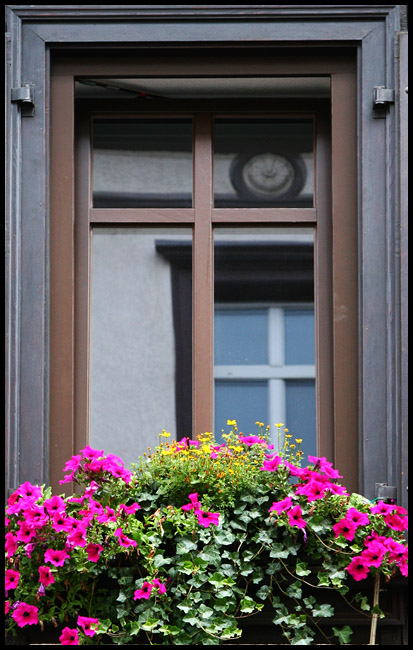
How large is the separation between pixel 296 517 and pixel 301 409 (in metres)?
0.83

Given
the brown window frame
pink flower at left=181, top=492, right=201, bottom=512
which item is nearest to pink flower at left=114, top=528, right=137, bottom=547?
pink flower at left=181, top=492, right=201, bottom=512

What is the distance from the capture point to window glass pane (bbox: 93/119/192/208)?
14.5ft

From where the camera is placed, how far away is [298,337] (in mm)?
4352

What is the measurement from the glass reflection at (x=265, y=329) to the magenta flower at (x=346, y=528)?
0.75 m

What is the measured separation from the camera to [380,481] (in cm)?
397

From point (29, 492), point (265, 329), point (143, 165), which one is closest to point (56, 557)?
point (29, 492)

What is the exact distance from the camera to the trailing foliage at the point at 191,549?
352 cm

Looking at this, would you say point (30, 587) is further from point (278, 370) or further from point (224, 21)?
point (224, 21)

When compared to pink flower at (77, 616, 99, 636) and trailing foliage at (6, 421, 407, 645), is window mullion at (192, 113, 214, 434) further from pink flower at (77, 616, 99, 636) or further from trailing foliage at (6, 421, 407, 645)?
pink flower at (77, 616, 99, 636)

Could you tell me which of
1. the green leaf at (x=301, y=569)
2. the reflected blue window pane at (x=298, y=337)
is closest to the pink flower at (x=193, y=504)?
the green leaf at (x=301, y=569)

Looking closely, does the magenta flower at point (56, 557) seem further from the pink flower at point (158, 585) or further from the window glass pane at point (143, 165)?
the window glass pane at point (143, 165)

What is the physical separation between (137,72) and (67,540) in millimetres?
2253

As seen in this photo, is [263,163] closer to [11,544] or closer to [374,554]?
[374,554]

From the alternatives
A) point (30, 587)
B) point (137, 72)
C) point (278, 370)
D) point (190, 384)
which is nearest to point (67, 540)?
point (30, 587)
